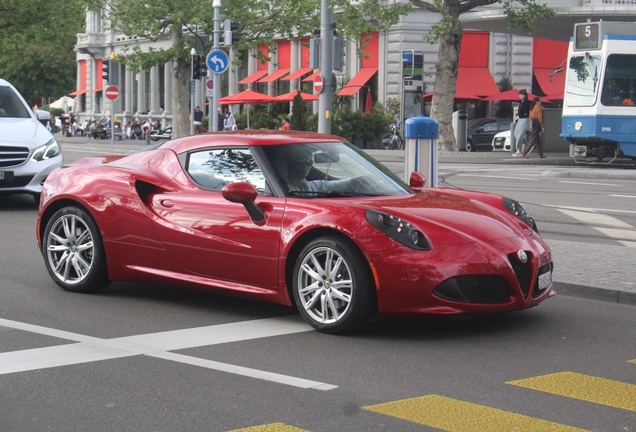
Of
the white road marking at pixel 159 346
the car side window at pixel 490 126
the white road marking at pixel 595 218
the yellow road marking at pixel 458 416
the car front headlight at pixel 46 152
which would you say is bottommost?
the white road marking at pixel 595 218

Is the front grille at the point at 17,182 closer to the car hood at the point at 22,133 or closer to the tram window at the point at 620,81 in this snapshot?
the car hood at the point at 22,133

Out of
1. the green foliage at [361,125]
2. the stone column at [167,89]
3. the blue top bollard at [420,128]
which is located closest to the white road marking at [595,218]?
the blue top bollard at [420,128]

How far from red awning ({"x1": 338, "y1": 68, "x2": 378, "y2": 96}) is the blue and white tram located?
2241 cm

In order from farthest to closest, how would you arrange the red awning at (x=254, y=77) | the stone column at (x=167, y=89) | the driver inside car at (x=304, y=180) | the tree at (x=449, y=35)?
the stone column at (x=167, y=89) < the red awning at (x=254, y=77) < the tree at (x=449, y=35) < the driver inside car at (x=304, y=180)

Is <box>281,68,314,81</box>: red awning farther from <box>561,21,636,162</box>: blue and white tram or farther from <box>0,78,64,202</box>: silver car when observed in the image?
<box>0,78,64,202</box>: silver car

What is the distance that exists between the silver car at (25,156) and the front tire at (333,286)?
28.2 feet

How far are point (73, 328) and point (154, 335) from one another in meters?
0.58

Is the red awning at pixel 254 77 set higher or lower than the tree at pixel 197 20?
lower

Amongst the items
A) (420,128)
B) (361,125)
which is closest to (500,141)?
(361,125)

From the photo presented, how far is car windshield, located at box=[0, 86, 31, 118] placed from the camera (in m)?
16.6

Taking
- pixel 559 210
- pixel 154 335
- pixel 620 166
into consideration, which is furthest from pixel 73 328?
pixel 620 166

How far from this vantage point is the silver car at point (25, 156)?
1512cm

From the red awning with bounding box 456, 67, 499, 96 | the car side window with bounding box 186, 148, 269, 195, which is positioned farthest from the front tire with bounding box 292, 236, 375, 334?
the red awning with bounding box 456, 67, 499, 96

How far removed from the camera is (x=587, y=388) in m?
5.93
